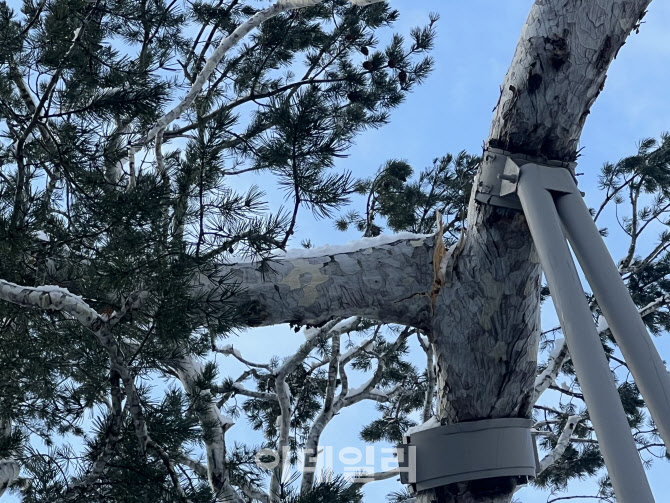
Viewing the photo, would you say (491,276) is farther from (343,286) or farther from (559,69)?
(559,69)

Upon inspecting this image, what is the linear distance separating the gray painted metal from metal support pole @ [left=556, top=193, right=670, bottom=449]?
55cm

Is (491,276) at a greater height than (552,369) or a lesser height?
lesser


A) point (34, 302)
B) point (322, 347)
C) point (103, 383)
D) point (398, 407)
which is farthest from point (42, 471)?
point (398, 407)

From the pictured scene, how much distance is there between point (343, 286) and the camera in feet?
7.70

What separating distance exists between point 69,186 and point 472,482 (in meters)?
1.53

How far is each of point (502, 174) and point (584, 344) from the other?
590 mm

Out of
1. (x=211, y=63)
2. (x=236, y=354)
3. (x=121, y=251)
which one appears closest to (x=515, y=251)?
(x=121, y=251)

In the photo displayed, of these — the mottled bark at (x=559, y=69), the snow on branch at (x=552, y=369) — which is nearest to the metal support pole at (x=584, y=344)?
the mottled bark at (x=559, y=69)

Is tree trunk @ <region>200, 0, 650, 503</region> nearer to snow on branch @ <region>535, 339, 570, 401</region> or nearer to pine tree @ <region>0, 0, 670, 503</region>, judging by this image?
pine tree @ <region>0, 0, 670, 503</region>

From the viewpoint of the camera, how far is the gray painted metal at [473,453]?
2.22m

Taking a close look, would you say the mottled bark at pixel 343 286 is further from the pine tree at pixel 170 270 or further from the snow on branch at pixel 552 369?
the snow on branch at pixel 552 369

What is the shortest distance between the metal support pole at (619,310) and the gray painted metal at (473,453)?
21.5 inches

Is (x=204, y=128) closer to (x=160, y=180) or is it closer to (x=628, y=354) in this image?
(x=160, y=180)

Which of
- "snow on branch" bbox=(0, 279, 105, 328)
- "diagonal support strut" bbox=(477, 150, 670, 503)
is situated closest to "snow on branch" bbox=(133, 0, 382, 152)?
"snow on branch" bbox=(0, 279, 105, 328)
